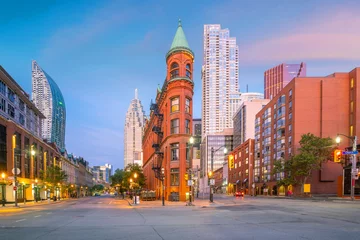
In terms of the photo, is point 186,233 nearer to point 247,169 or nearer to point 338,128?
point 338,128

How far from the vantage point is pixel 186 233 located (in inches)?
492

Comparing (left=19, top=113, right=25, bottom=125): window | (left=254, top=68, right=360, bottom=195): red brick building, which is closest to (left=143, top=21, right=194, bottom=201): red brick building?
(left=19, top=113, right=25, bottom=125): window

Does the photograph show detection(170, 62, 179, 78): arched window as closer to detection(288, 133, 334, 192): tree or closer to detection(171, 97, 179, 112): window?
detection(171, 97, 179, 112): window

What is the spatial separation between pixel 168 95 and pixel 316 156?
37.5m

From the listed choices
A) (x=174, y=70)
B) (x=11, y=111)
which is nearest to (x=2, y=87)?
(x=11, y=111)

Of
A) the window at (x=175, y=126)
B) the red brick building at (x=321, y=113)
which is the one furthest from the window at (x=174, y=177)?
the red brick building at (x=321, y=113)

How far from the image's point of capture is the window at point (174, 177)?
42156mm

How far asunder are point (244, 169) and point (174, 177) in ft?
269

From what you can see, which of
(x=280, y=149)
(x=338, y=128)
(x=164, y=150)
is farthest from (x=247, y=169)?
(x=164, y=150)

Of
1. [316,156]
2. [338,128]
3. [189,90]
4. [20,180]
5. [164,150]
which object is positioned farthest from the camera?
[338,128]

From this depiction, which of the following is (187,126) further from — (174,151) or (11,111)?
(11,111)

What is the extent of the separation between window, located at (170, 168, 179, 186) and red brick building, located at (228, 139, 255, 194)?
231 feet

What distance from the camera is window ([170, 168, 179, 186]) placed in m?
42.2

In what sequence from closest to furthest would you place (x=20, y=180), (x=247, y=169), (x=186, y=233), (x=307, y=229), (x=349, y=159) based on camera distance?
(x=186, y=233), (x=307, y=229), (x=20, y=180), (x=349, y=159), (x=247, y=169)
